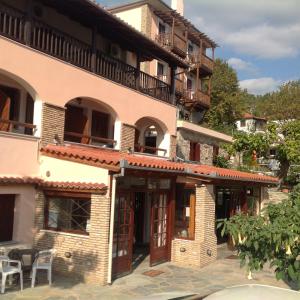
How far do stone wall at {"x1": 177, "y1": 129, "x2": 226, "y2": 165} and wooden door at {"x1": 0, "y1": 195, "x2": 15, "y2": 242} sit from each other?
38.6 feet

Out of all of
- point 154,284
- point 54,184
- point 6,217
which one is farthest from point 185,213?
point 6,217

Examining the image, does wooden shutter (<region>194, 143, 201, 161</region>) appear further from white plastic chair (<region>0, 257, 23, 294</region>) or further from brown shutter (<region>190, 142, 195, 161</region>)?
white plastic chair (<region>0, 257, 23, 294</region>)

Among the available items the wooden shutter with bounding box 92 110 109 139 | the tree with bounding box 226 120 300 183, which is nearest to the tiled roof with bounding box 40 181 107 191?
the wooden shutter with bounding box 92 110 109 139

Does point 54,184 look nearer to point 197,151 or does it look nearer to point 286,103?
point 197,151

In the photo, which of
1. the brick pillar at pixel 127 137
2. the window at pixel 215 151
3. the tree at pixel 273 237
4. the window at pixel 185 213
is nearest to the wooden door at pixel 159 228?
the window at pixel 185 213

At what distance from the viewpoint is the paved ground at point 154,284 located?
1011cm

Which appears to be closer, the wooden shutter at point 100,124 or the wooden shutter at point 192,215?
the wooden shutter at point 192,215

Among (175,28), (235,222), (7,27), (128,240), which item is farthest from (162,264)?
(175,28)

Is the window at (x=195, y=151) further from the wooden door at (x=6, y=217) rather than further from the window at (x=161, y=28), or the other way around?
the wooden door at (x=6, y=217)

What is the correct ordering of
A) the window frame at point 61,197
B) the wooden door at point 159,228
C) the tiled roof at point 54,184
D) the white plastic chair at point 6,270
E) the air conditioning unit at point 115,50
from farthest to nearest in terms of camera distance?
the air conditioning unit at point 115,50
the wooden door at point 159,228
the window frame at point 61,197
the tiled roof at point 54,184
the white plastic chair at point 6,270

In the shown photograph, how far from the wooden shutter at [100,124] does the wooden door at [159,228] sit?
4.98 meters

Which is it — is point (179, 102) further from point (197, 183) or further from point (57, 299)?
point (57, 299)

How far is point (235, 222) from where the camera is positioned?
286 inches

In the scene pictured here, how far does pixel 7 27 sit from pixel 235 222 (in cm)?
931
